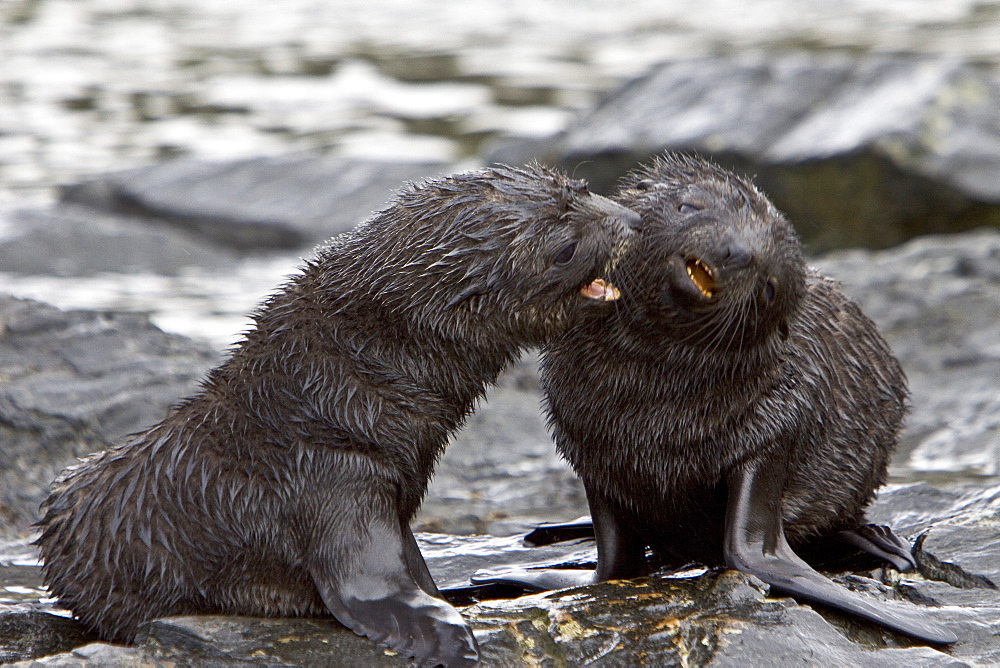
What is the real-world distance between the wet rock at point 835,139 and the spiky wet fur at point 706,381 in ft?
19.1

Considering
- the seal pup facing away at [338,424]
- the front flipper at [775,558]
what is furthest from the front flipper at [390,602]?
the front flipper at [775,558]

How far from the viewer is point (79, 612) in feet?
15.7

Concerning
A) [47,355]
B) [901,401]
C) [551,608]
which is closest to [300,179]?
[47,355]

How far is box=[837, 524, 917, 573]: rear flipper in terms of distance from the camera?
5465 millimetres

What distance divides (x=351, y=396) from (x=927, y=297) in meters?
6.19

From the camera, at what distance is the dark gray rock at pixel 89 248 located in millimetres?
11445

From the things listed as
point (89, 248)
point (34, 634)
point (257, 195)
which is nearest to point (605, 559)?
point (34, 634)

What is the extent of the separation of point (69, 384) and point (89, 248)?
15.7 ft

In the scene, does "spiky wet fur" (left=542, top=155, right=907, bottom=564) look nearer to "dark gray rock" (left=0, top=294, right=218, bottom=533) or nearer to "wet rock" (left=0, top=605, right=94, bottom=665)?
"wet rock" (left=0, top=605, right=94, bottom=665)

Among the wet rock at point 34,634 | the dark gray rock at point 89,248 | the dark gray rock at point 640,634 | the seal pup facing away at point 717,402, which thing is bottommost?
the dark gray rock at point 640,634

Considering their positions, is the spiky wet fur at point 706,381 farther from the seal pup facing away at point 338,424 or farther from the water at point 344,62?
the water at point 344,62

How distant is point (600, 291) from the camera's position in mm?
4953

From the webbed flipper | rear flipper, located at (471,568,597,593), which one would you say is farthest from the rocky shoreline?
the webbed flipper

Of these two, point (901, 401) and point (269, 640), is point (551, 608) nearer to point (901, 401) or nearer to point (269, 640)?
point (269, 640)
